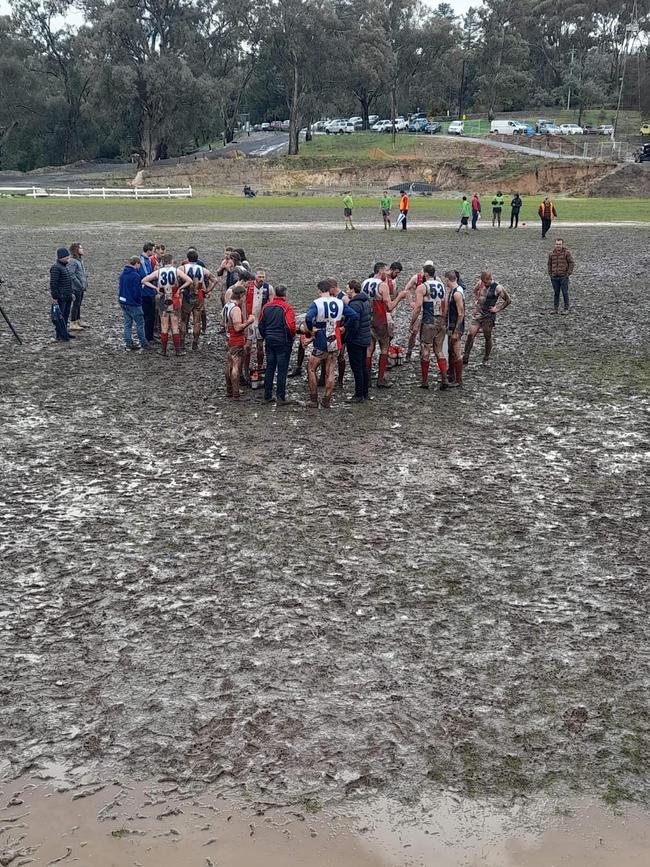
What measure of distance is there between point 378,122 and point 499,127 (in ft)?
60.8

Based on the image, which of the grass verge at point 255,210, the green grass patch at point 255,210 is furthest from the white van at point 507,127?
the grass verge at point 255,210

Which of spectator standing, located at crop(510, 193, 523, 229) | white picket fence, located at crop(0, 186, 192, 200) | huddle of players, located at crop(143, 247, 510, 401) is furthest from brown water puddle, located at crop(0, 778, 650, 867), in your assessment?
white picket fence, located at crop(0, 186, 192, 200)

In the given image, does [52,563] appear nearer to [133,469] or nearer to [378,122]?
[133,469]

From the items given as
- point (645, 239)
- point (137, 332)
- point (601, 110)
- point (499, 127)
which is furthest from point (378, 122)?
point (137, 332)

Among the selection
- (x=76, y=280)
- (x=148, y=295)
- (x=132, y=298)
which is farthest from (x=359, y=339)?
(x=76, y=280)

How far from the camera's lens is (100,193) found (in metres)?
65.1

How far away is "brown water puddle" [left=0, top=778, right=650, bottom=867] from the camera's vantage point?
5094mm

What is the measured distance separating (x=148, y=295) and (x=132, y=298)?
1.78 feet

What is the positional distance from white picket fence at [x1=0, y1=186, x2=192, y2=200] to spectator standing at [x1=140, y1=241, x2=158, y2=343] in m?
48.3

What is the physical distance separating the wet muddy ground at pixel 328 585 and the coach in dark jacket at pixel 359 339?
722 millimetres

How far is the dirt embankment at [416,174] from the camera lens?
65.9 meters

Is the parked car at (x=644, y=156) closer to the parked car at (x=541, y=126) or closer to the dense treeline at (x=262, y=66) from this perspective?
the parked car at (x=541, y=126)

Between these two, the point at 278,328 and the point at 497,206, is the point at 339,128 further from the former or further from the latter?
the point at 278,328

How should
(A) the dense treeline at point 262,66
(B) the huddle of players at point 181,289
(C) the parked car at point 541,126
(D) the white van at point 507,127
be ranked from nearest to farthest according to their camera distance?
1. (B) the huddle of players at point 181,289
2. (A) the dense treeline at point 262,66
3. (C) the parked car at point 541,126
4. (D) the white van at point 507,127
